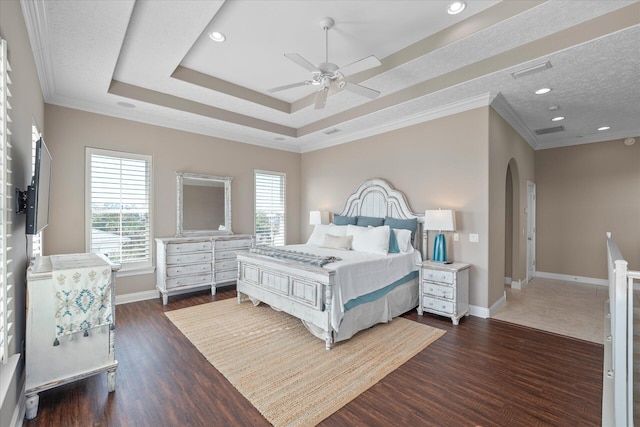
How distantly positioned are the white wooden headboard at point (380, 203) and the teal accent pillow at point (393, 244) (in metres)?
0.43

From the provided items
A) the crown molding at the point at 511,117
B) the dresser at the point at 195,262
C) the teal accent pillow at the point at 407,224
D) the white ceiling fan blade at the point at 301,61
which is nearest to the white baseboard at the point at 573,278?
the crown molding at the point at 511,117

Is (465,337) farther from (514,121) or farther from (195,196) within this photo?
(195,196)

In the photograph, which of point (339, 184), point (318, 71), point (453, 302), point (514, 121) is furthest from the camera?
point (339, 184)

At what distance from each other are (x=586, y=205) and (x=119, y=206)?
860cm

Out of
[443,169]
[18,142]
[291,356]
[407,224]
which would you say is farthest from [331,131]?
[18,142]

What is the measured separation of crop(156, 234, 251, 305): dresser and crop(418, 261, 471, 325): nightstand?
3257 mm

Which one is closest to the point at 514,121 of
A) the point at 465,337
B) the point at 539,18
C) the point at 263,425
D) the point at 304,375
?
the point at 539,18

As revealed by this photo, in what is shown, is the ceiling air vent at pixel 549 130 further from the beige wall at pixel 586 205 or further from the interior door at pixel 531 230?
the beige wall at pixel 586 205

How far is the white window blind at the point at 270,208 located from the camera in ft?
20.5

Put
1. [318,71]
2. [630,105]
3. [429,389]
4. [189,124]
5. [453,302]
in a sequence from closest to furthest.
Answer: [429,389] < [318,71] < [453,302] < [630,105] < [189,124]

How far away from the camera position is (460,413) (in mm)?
2123

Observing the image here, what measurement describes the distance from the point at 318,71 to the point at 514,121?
145 inches

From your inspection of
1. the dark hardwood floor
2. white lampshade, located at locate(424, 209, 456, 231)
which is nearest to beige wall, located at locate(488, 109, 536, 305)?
white lampshade, located at locate(424, 209, 456, 231)

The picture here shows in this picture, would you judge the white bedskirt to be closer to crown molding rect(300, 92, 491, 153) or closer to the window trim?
crown molding rect(300, 92, 491, 153)
